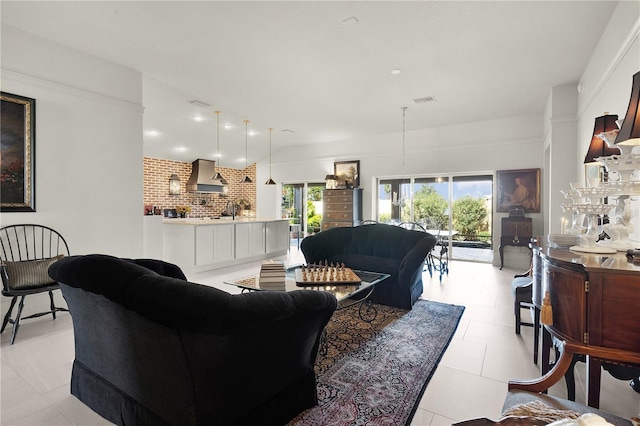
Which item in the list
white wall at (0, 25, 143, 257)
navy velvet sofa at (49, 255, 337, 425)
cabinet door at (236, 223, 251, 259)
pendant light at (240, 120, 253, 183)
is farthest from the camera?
pendant light at (240, 120, 253, 183)

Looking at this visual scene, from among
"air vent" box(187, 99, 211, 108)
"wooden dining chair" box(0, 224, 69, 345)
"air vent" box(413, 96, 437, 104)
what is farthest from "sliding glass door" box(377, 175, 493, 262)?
"wooden dining chair" box(0, 224, 69, 345)

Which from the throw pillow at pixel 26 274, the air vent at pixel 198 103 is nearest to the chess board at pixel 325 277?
the throw pillow at pixel 26 274

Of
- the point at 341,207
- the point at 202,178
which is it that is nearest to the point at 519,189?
the point at 341,207

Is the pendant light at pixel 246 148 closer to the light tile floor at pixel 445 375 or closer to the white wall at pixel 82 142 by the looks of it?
the white wall at pixel 82 142

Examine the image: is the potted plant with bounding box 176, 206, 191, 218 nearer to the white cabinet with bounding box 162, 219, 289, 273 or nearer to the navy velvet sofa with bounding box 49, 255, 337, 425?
the white cabinet with bounding box 162, 219, 289, 273

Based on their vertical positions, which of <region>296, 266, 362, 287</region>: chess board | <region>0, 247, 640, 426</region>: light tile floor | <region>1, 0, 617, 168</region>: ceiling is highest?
<region>1, 0, 617, 168</region>: ceiling

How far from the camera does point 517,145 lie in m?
6.38

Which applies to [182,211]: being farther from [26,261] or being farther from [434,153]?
[434,153]

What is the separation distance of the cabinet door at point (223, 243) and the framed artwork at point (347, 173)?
3212 millimetres

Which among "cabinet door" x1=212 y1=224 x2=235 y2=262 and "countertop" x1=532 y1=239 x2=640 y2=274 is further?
"cabinet door" x1=212 y1=224 x2=235 y2=262

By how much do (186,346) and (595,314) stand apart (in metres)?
1.77

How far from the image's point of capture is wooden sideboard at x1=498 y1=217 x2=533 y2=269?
5.98 meters

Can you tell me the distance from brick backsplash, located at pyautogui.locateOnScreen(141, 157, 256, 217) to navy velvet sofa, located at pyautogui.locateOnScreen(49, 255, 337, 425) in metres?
6.80

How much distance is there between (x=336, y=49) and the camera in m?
3.55
